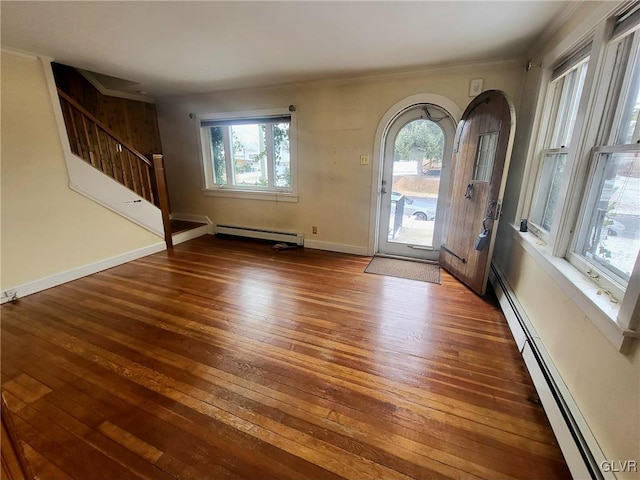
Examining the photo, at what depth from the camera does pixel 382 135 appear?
3.42m

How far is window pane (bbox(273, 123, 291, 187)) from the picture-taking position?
405cm

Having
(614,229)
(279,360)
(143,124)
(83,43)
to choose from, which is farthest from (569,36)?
(143,124)

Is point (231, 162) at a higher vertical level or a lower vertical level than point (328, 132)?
lower

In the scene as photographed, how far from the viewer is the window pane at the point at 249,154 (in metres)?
4.27

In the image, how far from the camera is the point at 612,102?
4.91 ft

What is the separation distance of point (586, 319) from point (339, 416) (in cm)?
131

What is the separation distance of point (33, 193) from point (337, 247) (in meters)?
3.39

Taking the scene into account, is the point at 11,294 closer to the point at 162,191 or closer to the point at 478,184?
the point at 162,191

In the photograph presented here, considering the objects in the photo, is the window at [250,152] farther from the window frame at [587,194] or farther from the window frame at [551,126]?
the window frame at [587,194]

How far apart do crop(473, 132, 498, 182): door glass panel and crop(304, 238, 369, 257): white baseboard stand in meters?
1.65

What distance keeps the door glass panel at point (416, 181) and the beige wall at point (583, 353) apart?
964 mm

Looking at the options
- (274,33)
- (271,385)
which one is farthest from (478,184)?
(271,385)

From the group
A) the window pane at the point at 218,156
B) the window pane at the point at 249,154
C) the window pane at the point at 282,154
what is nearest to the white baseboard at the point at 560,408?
the window pane at the point at 282,154

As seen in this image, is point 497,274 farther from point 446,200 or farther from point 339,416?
point 339,416
